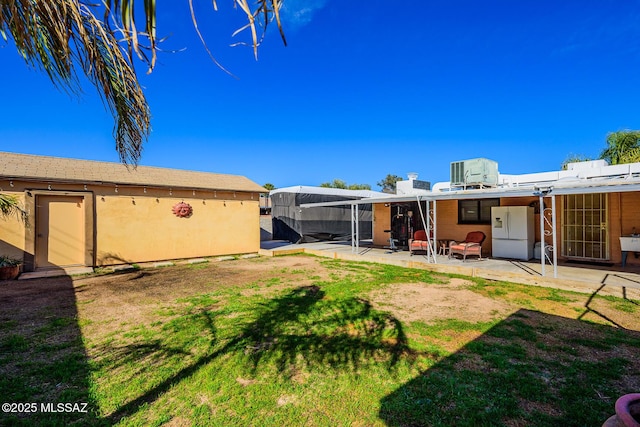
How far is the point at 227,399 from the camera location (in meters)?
2.71

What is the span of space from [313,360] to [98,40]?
3.42 m

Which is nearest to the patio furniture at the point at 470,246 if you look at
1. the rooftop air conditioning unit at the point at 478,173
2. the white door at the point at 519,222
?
the white door at the point at 519,222

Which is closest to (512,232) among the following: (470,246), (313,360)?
(470,246)

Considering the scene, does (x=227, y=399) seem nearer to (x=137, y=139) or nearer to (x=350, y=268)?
(x=137, y=139)

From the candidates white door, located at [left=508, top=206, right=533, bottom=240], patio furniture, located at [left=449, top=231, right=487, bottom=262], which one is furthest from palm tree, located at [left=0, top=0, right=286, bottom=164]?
white door, located at [left=508, top=206, right=533, bottom=240]

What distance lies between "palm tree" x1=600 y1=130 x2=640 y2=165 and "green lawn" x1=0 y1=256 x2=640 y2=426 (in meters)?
16.5

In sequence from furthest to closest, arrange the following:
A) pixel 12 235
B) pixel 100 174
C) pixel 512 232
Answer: pixel 100 174
pixel 512 232
pixel 12 235

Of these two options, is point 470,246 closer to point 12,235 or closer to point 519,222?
point 519,222

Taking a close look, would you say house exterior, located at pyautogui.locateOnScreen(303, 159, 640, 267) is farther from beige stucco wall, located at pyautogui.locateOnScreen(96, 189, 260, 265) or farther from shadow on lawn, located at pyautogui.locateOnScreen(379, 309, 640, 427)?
beige stucco wall, located at pyautogui.locateOnScreen(96, 189, 260, 265)

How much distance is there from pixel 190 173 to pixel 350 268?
792cm

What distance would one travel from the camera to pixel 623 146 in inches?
675

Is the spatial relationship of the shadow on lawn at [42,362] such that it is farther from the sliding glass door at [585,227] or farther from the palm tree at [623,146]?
the palm tree at [623,146]

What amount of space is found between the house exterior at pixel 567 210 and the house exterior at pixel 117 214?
6191 millimetres

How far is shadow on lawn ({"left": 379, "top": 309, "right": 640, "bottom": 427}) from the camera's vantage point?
2459mm
